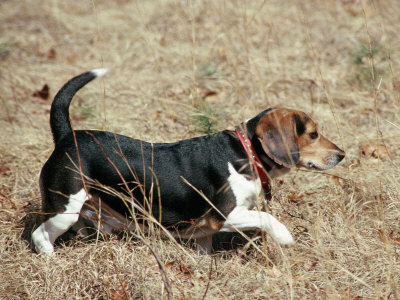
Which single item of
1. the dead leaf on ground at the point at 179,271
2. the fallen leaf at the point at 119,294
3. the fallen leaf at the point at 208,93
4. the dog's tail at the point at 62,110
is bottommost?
the dead leaf on ground at the point at 179,271

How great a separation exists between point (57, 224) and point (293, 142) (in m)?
1.71

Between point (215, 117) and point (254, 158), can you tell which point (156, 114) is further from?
point (254, 158)

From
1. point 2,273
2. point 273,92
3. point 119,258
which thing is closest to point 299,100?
point 273,92

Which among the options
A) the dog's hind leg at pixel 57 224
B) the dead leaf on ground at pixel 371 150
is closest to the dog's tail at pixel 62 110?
the dog's hind leg at pixel 57 224

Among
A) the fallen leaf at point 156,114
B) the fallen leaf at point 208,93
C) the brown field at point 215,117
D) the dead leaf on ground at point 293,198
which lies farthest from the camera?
the fallen leaf at point 208,93

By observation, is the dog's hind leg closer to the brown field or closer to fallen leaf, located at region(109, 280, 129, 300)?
the brown field

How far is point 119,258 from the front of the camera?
3.53 m

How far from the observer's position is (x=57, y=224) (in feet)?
11.5

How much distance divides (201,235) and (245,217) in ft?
1.49

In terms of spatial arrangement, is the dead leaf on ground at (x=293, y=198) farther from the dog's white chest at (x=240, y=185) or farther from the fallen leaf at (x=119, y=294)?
the fallen leaf at (x=119, y=294)

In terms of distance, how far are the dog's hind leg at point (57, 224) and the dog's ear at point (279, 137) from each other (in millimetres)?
1280

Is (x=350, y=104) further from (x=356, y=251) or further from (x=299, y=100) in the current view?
(x=356, y=251)

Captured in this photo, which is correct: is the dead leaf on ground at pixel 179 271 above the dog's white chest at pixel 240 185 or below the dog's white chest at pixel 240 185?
below

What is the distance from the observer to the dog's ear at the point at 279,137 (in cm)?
329
